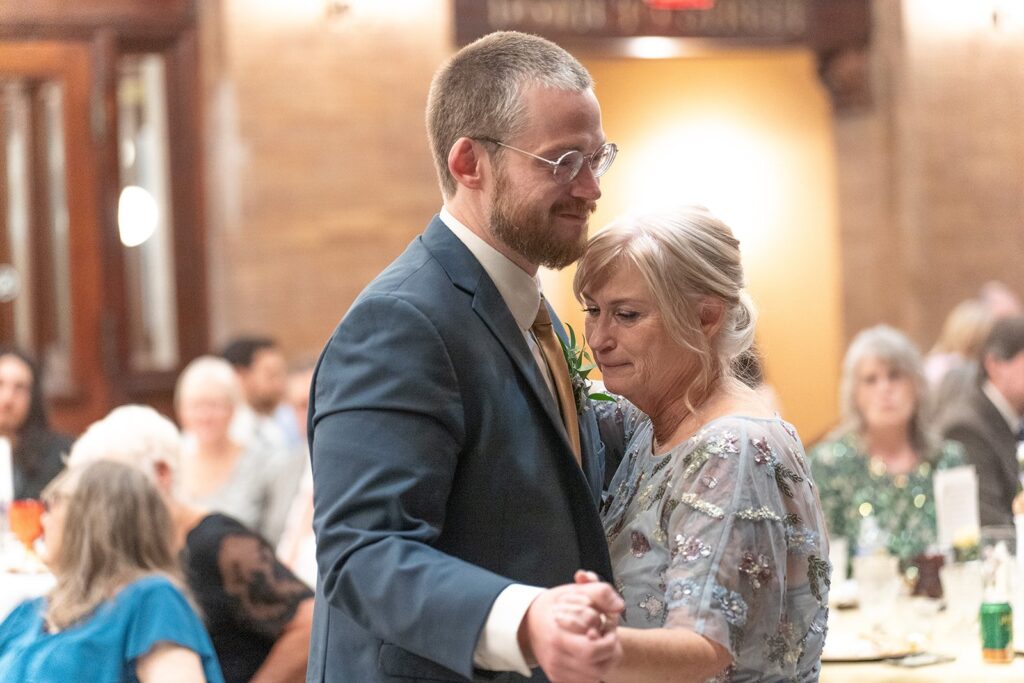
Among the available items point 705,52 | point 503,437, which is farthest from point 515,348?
point 705,52

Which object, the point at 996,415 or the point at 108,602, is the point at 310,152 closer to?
the point at 996,415

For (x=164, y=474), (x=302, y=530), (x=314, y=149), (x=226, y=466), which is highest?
(x=314, y=149)

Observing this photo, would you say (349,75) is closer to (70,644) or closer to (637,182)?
(637,182)

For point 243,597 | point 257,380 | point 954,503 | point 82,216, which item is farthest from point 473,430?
point 82,216

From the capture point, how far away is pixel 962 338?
8.20 m

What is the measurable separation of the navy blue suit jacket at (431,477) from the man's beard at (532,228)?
0.07 m

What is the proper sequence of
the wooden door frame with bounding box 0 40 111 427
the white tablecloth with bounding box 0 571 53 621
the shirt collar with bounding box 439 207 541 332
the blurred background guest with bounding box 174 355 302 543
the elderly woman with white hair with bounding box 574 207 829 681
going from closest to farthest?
1. the elderly woman with white hair with bounding box 574 207 829 681
2. the shirt collar with bounding box 439 207 541 332
3. the white tablecloth with bounding box 0 571 53 621
4. the blurred background guest with bounding box 174 355 302 543
5. the wooden door frame with bounding box 0 40 111 427

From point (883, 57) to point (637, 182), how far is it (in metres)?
1.94

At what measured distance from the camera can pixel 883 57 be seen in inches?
360

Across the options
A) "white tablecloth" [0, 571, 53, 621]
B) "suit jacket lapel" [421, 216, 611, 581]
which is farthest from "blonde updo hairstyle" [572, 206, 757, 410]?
"white tablecloth" [0, 571, 53, 621]

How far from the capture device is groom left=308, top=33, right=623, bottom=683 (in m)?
1.87

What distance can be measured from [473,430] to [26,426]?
4.27 metres

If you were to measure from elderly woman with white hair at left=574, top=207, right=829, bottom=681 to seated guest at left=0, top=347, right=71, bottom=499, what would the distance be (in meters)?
3.82

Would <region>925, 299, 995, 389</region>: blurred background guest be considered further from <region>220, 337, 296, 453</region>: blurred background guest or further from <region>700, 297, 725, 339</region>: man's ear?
<region>700, 297, 725, 339</region>: man's ear
